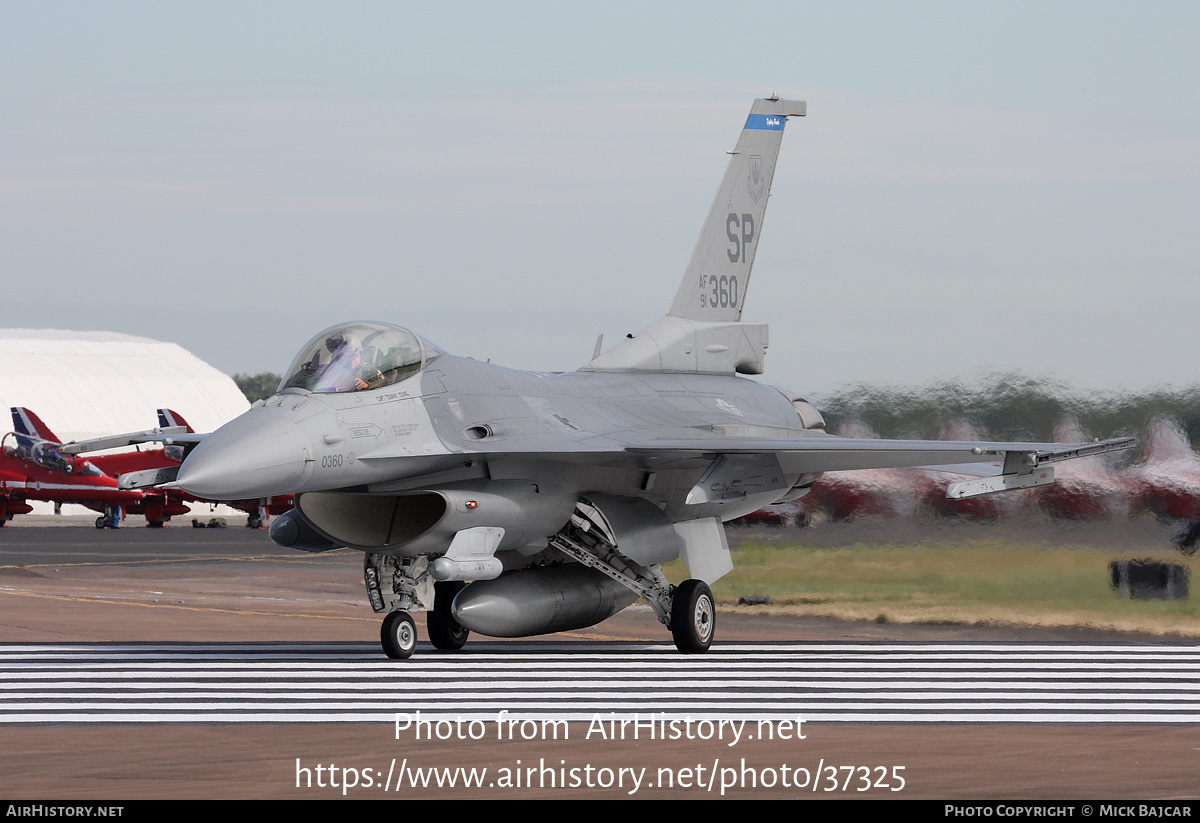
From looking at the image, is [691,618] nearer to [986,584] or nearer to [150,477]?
[150,477]

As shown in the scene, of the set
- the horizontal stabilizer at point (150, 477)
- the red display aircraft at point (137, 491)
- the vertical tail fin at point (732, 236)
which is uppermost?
the vertical tail fin at point (732, 236)

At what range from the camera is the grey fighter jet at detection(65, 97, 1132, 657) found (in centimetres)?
1439

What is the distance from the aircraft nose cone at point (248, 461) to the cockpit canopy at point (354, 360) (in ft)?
2.45

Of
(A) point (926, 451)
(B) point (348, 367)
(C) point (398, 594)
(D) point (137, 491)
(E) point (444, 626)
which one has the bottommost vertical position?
(D) point (137, 491)

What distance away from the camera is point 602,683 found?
13.6 m

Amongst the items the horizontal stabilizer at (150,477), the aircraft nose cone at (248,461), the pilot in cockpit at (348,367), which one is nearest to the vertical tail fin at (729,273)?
the pilot in cockpit at (348,367)

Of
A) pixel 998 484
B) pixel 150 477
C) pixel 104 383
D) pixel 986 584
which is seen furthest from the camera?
pixel 104 383

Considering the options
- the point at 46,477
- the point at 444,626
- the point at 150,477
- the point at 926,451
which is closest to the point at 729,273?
the point at 926,451

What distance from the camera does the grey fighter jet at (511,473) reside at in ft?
47.2

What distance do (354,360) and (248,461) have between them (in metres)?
1.73

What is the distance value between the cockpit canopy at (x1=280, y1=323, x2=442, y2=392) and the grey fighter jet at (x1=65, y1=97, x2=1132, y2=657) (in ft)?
0.05

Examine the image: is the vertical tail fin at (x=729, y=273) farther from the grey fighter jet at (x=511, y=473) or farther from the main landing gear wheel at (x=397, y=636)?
the main landing gear wheel at (x=397, y=636)
